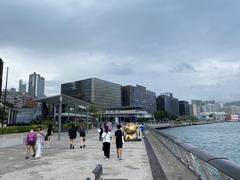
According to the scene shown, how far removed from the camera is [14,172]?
9.95m

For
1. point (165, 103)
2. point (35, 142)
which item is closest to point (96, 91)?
point (165, 103)

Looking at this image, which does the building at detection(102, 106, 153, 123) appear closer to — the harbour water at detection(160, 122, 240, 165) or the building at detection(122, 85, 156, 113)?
the building at detection(122, 85, 156, 113)

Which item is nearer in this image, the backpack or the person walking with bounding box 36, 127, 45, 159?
the person walking with bounding box 36, 127, 45, 159

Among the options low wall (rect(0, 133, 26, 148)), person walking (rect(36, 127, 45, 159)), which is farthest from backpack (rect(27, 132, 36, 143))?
low wall (rect(0, 133, 26, 148))

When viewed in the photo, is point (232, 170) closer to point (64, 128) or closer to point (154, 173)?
point (154, 173)

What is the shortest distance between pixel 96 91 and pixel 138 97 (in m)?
37.9

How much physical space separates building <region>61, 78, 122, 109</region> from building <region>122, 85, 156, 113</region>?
17.8 feet

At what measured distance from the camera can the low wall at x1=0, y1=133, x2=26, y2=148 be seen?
19.9m

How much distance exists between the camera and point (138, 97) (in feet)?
546

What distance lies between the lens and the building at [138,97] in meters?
160

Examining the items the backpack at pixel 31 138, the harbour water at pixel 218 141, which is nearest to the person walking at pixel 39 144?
the backpack at pixel 31 138

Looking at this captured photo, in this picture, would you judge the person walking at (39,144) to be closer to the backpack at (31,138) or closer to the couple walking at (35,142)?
the couple walking at (35,142)

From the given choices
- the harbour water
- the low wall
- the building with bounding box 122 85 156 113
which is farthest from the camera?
the building with bounding box 122 85 156 113

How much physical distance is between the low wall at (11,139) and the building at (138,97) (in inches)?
5317
